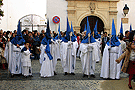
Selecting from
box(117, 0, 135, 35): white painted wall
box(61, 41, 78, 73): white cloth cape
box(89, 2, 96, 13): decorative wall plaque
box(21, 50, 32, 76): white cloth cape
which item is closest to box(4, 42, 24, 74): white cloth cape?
box(21, 50, 32, 76): white cloth cape

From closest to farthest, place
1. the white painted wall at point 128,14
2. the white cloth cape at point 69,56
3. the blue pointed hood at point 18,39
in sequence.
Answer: the blue pointed hood at point 18,39 < the white cloth cape at point 69,56 < the white painted wall at point 128,14

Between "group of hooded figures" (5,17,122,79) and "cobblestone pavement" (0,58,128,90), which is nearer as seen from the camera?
"cobblestone pavement" (0,58,128,90)

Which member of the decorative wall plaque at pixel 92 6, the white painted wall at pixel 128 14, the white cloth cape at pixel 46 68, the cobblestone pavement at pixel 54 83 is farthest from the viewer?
the white painted wall at pixel 128 14

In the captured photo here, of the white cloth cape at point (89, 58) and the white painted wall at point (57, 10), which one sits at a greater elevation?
the white painted wall at point (57, 10)

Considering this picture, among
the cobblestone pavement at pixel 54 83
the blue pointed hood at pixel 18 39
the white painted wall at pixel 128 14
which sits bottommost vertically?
the cobblestone pavement at pixel 54 83

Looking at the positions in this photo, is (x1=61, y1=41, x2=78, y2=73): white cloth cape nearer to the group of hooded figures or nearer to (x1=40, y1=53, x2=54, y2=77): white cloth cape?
the group of hooded figures

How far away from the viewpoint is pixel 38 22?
72.5 ft

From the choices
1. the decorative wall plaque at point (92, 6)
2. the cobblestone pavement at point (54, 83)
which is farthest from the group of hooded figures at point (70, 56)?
the decorative wall plaque at point (92, 6)

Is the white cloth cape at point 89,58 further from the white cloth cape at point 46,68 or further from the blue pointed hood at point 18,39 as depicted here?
the blue pointed hood at point 18,39

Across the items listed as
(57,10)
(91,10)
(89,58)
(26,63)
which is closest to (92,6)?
(91,10)

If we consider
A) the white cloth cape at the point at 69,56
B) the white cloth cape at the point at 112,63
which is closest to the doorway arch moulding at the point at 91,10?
the white cloth cape at the point at 69,56

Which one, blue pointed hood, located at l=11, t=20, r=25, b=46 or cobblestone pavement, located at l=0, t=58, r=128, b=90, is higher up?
blue pointed hood, located at l=11, t=20, r=25, b=46

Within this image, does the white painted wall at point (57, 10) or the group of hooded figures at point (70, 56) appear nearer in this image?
the group of hooded figures at point (70, 56)

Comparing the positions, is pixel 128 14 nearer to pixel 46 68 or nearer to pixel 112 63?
pixel 112 63
